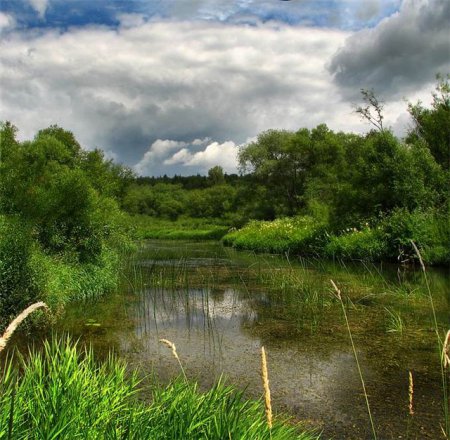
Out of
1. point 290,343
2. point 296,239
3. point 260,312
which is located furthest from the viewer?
point 296,239

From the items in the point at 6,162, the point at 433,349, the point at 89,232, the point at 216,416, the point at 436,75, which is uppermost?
the point at 436,75

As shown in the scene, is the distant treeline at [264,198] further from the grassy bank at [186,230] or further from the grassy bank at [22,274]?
the grassy bank at [186,230]

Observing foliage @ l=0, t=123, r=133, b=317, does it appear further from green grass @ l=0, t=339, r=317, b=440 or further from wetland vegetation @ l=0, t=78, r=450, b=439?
green grass @ l=0, t=339, r=317, b=440

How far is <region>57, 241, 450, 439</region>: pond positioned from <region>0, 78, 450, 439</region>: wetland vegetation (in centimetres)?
4

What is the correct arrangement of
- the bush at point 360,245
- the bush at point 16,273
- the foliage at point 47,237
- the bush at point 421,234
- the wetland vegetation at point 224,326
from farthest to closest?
the bush at point 360,245 → the bush at point 421,234 → the foliage at point 47,237 → the bush at point 16,273 → the wetland vegetation at point 224,326

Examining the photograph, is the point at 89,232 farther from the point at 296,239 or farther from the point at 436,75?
the point at 436,75

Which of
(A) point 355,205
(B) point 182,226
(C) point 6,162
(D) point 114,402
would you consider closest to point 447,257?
(A) point 355,205

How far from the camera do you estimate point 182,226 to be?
2940 inches

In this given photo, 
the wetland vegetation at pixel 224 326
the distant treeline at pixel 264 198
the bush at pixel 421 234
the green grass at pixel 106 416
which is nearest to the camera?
the green grass at pixel 106 416

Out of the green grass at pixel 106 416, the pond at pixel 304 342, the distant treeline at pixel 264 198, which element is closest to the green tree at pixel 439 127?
the distant treeline at pixel 264 198

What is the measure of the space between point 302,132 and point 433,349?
141 ft

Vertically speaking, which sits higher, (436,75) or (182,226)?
(436,75)

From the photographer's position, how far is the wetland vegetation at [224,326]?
3.37m

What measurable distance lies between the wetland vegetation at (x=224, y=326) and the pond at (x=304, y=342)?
0.04m
